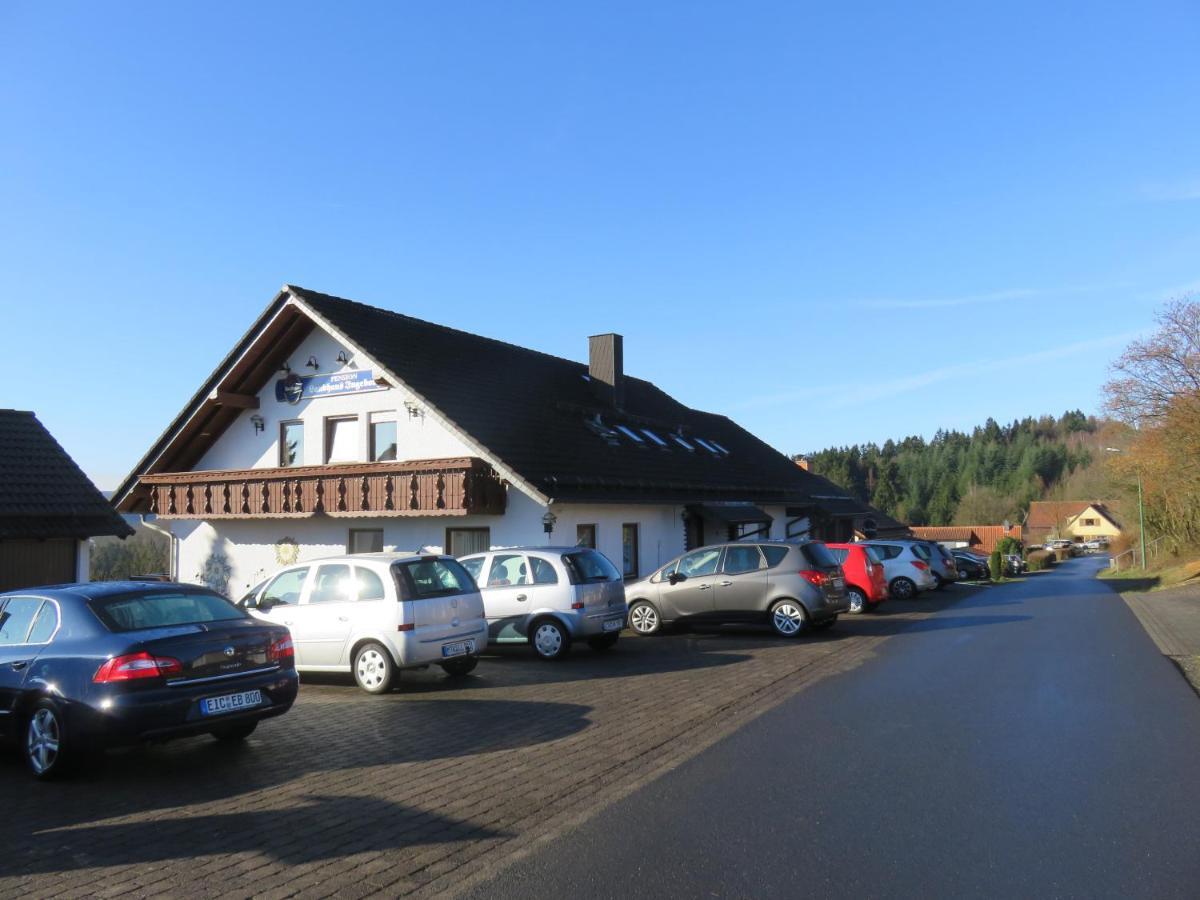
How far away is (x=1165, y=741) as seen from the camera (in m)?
8.05

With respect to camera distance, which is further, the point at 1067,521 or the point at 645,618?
the point at 1067,521

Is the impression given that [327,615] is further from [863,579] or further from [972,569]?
[972,569]

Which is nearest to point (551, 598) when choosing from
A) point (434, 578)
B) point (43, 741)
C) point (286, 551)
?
point (434, 578)

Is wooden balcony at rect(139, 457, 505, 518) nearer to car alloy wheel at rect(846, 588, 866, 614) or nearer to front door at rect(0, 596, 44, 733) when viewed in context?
car alloy wheel at rect(846, 588, 866, 614)

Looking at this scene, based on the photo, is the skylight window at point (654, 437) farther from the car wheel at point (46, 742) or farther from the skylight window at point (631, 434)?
the car wheel at point (46, 742)

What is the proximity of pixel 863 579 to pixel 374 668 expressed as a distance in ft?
43.6

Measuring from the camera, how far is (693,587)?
16.9 m

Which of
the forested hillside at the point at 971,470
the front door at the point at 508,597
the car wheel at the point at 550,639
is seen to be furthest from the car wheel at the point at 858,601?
the forested hillside at the point at 971,470

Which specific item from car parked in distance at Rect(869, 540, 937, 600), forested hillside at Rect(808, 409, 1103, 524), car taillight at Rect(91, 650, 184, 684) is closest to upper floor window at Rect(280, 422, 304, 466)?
car parked in distance at Rect(869, 540, 937, 600)

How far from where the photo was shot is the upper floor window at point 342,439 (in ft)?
74.6

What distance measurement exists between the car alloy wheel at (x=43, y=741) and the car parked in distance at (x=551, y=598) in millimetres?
6827

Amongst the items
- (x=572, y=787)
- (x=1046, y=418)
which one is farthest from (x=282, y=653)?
(x=1046, y=418)

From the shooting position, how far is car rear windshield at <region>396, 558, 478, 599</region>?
1147 cm

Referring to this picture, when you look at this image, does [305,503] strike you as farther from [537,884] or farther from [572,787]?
[537,884]
